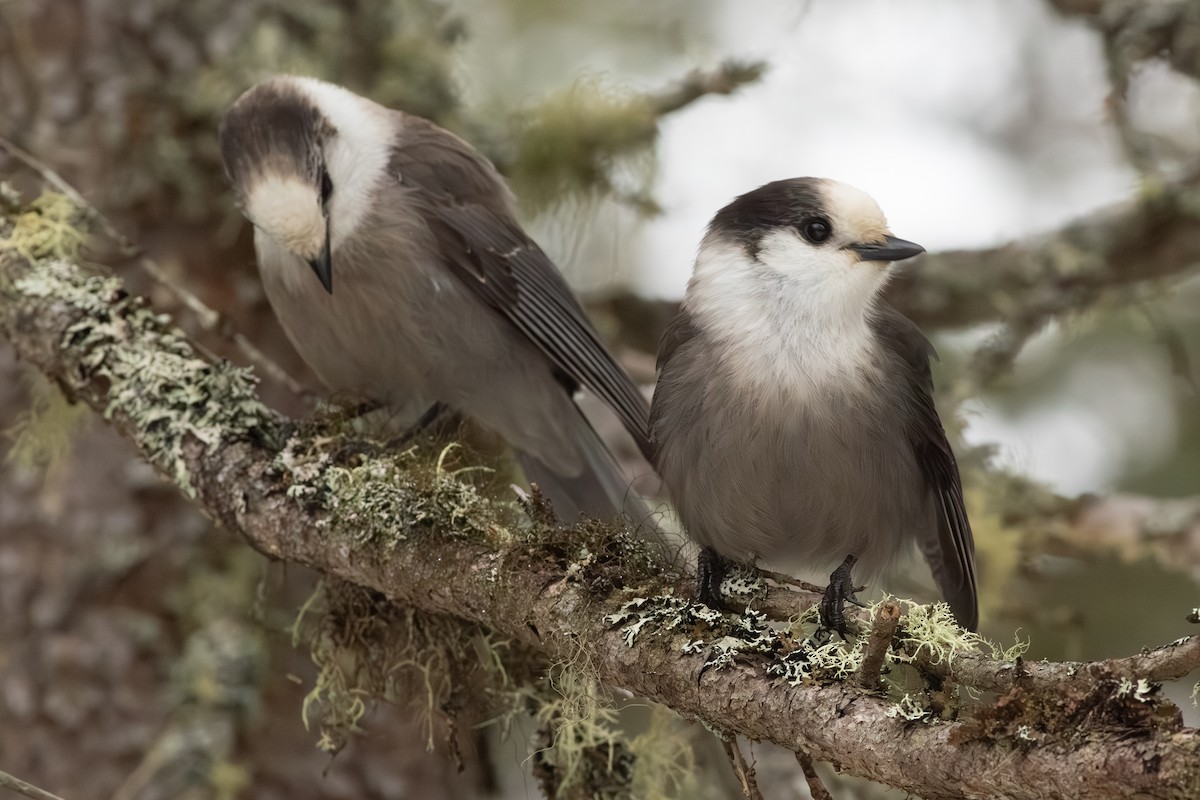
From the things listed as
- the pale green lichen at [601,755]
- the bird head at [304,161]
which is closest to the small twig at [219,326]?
the bird head at [304,161]

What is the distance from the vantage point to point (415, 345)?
9.39 feet

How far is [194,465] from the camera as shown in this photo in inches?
98.4

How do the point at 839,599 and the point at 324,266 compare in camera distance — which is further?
the point at 324,266

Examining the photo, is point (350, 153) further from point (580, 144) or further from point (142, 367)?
point (580, 144)

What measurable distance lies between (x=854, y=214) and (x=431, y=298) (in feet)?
3.66

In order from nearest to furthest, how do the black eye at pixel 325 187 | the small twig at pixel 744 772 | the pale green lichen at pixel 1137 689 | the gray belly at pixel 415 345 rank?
the pale green lichen at pixel 1137 689
the small twig at pixel 744 772
the black eye at pixel 325 187
the gray belly at pixel 415 345

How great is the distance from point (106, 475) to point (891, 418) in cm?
203

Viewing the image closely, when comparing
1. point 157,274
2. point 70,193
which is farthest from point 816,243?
point 70,193

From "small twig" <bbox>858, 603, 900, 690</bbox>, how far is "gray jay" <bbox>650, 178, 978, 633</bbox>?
538 millimetres

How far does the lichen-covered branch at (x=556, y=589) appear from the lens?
1.31 metres

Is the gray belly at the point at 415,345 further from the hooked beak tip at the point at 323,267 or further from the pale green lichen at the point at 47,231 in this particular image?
the pale green lichen at the point at 47,231

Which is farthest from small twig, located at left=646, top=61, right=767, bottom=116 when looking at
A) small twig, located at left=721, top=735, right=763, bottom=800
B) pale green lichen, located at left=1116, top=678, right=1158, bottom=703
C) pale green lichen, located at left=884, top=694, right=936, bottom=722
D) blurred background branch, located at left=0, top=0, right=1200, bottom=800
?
pale green lichen, located at left=1116, top=678, right=1158, bottom=703

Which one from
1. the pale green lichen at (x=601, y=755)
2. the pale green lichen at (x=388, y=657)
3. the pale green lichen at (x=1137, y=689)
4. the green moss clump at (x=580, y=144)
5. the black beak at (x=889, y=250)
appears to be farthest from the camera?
the green moss clump at (x=580, y=144)

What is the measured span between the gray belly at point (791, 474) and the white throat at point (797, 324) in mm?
41
